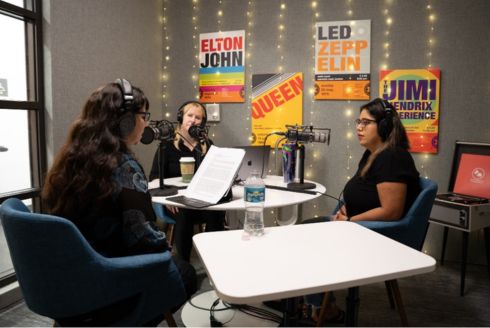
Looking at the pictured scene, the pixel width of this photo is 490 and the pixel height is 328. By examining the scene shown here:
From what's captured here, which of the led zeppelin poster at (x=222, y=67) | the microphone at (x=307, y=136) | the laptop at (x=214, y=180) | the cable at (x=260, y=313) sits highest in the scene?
the led zeppelin poster at (x=222, y=67)

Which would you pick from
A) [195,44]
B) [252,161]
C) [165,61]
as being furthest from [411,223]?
[165,61]

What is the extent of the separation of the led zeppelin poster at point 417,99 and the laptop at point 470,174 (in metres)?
0.20

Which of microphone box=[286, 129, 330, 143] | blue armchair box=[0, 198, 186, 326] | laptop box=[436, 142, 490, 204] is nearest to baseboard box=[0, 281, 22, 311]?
blue armchair box=[0, 198, 186, 326]

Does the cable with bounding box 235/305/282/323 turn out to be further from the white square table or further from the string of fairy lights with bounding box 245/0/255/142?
the string of fairy lights with bounding box 245/0/255/142

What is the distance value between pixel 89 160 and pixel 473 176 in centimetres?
278

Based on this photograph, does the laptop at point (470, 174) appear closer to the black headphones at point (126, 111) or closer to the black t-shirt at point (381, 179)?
the black t-shirt at point (381, 179)

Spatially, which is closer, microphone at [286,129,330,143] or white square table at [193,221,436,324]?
white square table at [193,221,436,324]

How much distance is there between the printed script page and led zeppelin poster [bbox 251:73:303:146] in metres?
1.44

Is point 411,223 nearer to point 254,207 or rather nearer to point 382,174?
point 382,174

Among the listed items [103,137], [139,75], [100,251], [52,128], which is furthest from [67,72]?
[100,251]

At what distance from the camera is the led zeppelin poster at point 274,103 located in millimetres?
3465

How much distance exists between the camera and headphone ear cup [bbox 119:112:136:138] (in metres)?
1.45

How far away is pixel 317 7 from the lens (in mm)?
3342

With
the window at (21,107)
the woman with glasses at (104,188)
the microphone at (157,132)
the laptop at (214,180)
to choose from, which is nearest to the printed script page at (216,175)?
the laptop at (214,180)
